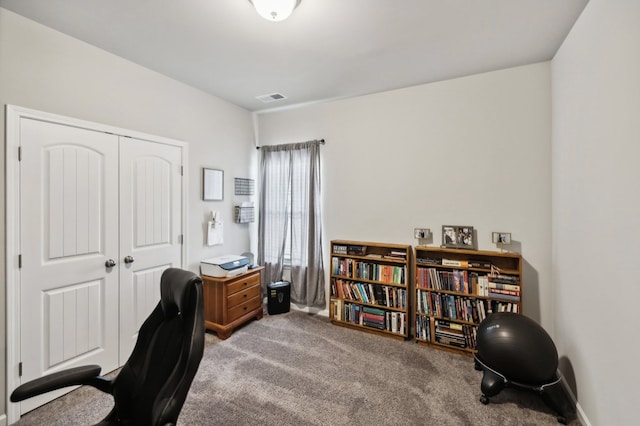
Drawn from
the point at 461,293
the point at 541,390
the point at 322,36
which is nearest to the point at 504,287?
the point at 461,293

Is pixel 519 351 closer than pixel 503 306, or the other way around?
pixel 519 351

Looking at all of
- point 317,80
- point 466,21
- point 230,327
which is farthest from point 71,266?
point 466,21

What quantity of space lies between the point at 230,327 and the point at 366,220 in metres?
2.01

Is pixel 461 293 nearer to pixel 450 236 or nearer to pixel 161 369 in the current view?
pixel 450 236

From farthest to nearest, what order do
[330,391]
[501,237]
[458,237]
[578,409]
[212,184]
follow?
[212,184] → [458,237] → [501,237] → [330,391] → [578,409]

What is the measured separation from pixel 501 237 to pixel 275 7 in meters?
2.72

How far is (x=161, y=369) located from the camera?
1139 mm

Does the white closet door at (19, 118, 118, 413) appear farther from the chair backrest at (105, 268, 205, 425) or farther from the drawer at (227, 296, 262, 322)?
the chair backrest at (105, 268, 205, 425)

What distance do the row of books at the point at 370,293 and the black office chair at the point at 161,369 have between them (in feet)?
7.60

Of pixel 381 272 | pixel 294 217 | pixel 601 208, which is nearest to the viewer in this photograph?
pixel 601 208

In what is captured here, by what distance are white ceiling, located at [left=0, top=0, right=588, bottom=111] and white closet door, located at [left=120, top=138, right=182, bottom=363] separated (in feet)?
2.95

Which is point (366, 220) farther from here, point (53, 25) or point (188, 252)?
point (53, 25)

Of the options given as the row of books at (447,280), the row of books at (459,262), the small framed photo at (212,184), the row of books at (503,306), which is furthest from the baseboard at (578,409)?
the small framed photo at (212,184)

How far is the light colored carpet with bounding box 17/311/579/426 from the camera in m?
1.89
